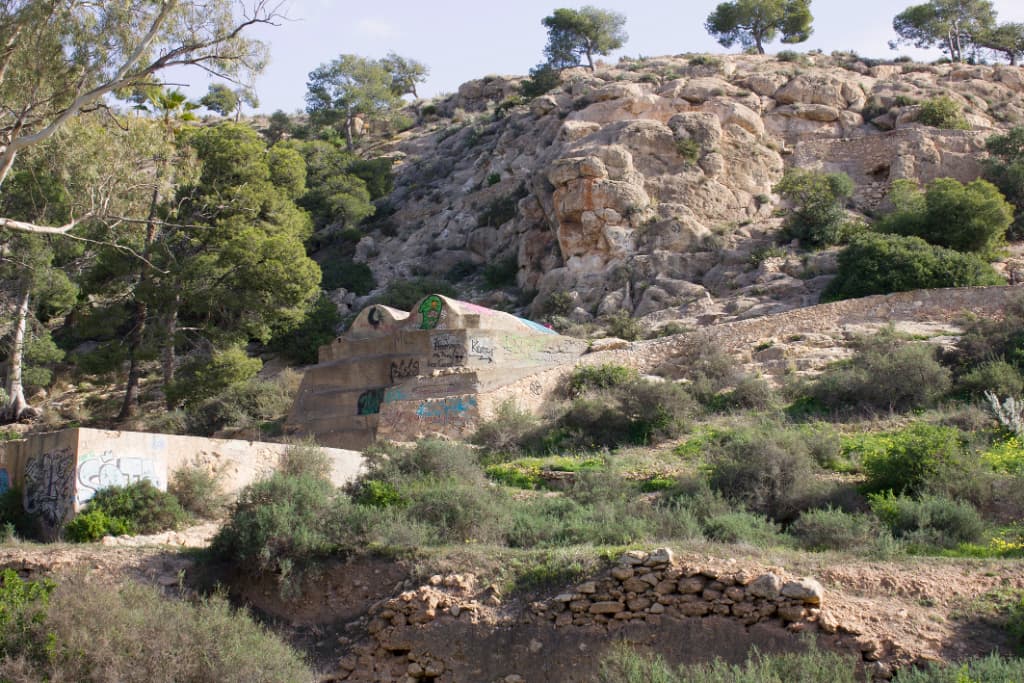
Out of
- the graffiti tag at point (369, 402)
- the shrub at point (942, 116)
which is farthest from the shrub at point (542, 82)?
the graffiti tag at point (369, 402)

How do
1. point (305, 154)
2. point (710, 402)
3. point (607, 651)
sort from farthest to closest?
point (305, 154)
point (710, 402)
point (607, 651)

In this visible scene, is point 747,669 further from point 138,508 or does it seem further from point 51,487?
point 51,487

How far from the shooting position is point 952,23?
49938 millimetres

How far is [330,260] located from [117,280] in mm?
13913

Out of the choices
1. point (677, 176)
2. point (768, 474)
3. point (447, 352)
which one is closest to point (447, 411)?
point (447, 352)

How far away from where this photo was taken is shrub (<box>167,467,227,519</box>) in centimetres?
1374

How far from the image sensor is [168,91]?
37.6 m

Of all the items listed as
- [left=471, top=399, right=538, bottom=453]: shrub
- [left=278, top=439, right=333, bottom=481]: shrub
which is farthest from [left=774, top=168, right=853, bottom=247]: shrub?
[left=278, top=439, right=333, bottom=481]: shrub

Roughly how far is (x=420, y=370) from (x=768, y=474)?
9512 mm

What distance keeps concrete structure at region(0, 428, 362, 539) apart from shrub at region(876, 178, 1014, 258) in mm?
20633

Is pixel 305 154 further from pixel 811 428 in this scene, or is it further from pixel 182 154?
pixel 811 428

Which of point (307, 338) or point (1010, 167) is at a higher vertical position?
point (1010, 167)

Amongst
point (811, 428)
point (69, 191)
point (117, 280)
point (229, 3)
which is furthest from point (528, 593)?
point (117, 280)

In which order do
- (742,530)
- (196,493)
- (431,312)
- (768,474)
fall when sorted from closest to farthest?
(742,530) → (768,474) → (196,493) → (431,312)
